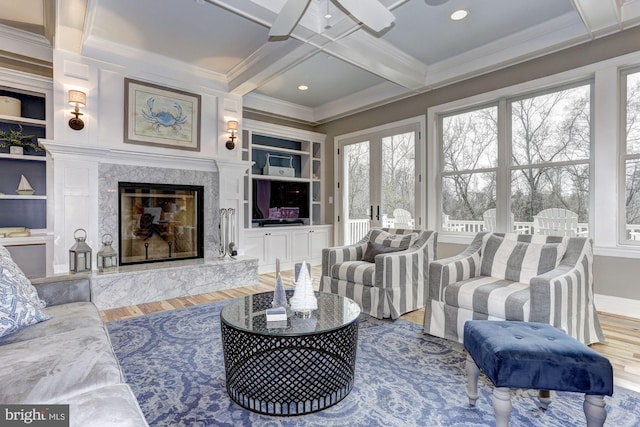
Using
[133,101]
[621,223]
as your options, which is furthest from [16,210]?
[621,223]

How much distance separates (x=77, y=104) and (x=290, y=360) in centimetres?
351

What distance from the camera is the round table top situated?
1.69 metres

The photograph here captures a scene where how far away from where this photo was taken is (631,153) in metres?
3.12

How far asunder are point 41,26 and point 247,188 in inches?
118

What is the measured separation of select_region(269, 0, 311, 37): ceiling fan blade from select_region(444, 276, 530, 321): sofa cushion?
2.19 metres

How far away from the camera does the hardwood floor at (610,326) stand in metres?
2.09

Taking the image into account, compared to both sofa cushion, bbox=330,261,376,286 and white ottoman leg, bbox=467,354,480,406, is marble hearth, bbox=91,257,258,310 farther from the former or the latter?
white ottoman leg, bbox=467,354,480,406

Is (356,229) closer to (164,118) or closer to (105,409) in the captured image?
(164,118)

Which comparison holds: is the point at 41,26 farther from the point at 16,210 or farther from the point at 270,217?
the point at 270,217

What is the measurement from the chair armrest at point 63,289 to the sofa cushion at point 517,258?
299cm

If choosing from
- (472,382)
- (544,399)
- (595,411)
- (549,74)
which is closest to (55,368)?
(472,382)

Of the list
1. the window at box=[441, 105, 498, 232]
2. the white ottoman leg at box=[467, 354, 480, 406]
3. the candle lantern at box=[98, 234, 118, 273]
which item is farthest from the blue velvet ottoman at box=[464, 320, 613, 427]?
the candle lantern at box=[98, 234, 118, 273]

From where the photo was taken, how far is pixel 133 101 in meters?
3.93

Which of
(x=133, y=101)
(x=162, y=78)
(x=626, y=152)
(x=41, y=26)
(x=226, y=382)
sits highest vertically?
(x=41, y=26)
